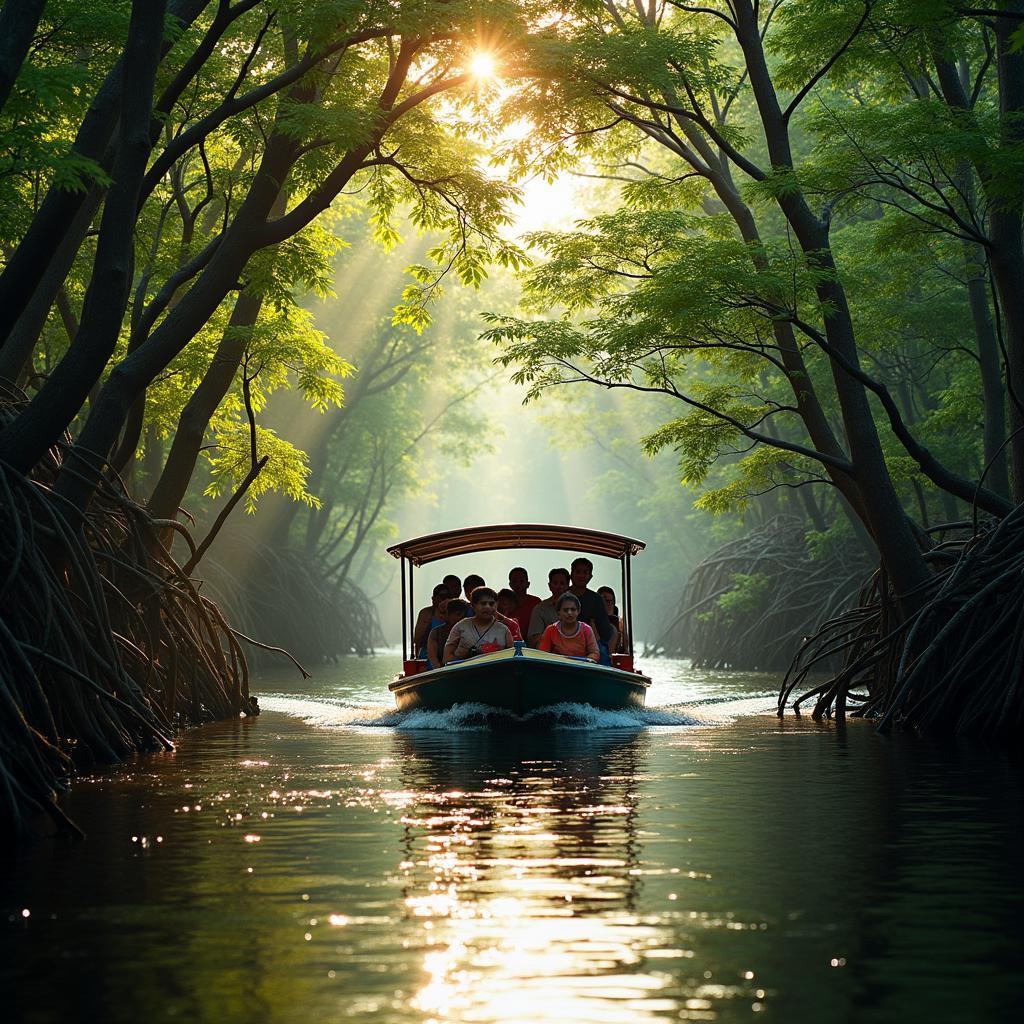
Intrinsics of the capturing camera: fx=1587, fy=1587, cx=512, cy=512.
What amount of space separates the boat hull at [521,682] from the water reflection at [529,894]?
3227mm

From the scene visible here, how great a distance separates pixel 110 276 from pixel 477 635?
532cm

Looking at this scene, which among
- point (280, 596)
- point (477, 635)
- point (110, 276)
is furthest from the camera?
point (280, 596)

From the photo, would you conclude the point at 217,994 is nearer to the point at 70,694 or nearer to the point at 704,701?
the point at 70,694

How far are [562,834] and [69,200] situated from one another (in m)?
5.23

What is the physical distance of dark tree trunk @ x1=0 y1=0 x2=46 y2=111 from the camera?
8.16m

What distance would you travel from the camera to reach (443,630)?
15.2m

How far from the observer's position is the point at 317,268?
14664 millimetres

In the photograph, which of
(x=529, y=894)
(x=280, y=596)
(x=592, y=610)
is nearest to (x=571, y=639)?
(x=592, y=610)

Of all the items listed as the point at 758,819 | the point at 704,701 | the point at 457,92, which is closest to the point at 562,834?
the point at 758,819

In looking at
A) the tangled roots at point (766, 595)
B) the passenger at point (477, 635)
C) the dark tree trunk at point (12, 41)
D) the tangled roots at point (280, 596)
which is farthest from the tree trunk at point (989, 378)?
the tangled roots at point (280, 596)

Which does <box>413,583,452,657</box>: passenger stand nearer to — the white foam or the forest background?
the white foam

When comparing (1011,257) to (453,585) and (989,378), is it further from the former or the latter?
(453,585)

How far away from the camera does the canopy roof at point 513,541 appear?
15703mm

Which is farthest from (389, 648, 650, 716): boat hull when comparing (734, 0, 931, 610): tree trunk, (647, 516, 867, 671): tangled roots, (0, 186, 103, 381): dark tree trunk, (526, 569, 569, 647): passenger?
(647, 516, 867, 671): tangled roots
